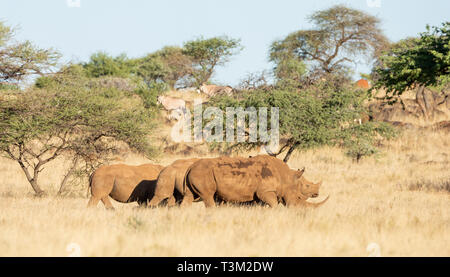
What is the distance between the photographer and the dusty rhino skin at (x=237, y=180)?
469 inches

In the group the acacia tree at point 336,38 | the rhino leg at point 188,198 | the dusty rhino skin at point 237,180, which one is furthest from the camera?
the acacia tree at point 336,38

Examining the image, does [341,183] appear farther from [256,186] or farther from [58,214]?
[58,214]

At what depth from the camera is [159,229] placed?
29.7ft

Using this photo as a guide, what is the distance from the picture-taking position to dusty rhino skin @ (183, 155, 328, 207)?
11922 millimetres

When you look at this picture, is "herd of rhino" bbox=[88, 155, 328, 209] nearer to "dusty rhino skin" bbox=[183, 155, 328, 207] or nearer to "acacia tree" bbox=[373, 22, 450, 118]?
"dusty rhino skin" bbox=[183, 155, 328, 207]

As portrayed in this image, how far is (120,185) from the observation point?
1402 centimetres

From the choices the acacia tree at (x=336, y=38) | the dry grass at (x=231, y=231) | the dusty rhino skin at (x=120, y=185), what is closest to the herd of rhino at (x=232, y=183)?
the dry grass at (x=231, y=231)

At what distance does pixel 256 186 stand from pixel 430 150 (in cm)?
2165

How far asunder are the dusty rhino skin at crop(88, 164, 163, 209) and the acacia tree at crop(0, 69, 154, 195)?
386cm

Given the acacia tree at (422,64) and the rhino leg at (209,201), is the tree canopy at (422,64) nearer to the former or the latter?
the acacia tree at (422,64)

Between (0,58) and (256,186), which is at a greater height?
(0,58)

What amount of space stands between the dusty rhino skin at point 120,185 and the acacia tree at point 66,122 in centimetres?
386

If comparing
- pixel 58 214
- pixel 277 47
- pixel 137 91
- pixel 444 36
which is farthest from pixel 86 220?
pixel 277 47
